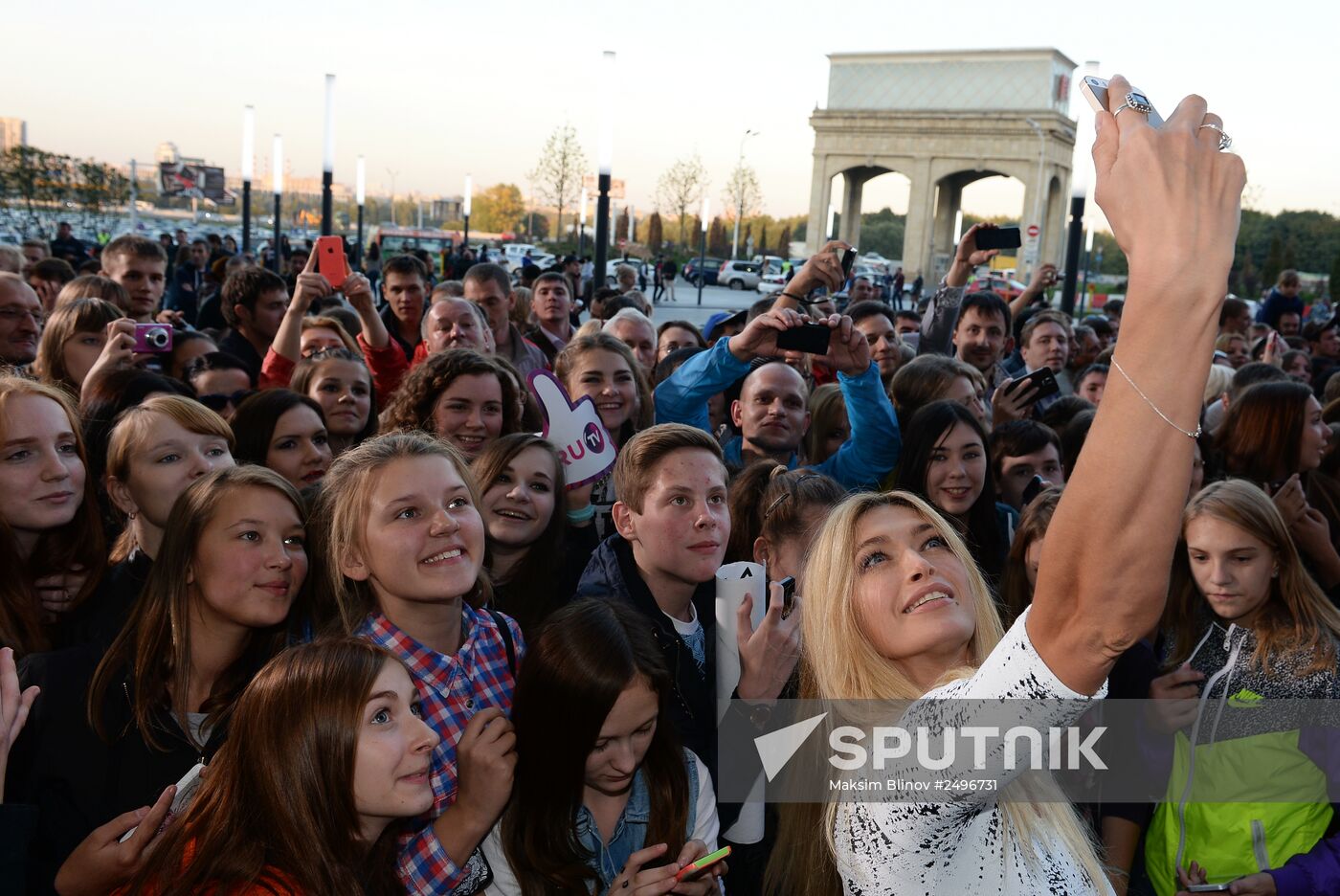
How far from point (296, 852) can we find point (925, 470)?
3.05m

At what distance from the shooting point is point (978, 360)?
712 cm

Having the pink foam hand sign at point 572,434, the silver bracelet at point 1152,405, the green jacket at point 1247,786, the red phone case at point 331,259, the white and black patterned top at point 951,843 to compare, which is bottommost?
the green jacket at point 1247,786

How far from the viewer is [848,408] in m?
4.67

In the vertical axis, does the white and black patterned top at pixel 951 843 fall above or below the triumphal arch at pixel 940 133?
below

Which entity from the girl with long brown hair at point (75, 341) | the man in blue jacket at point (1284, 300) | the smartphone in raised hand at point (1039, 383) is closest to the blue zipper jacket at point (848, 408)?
the smartphone in raised hand at point (1039, 383)

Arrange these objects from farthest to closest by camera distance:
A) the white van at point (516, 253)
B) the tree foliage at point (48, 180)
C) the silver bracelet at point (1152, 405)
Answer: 1. the white van at point (516, 253)
2. the tree foliage at point (48, 180)
3. the silver bracelet at point (1152, 405)

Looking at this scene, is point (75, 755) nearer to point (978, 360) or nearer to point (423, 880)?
point (423, 880)

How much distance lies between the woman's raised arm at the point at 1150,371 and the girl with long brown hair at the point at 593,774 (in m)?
1.57

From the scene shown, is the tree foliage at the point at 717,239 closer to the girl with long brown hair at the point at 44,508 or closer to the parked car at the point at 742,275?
the parked car at the point at 742,275

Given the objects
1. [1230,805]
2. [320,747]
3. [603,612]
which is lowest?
[1230,805]

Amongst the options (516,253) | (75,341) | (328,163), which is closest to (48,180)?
(516,253)

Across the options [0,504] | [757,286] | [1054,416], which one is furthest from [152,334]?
[757,286]

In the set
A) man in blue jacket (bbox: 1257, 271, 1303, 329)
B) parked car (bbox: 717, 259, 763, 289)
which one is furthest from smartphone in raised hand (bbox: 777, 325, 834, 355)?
parked car (bbox: 717, 259, 763, 289)

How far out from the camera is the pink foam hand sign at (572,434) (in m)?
4.27
